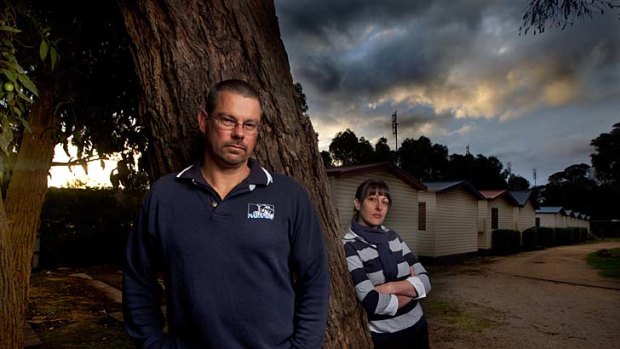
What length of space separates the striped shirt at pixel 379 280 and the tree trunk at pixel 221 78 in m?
0.17

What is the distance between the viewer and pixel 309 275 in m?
1.95

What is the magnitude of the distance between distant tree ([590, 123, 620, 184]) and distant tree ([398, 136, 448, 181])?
879 inches

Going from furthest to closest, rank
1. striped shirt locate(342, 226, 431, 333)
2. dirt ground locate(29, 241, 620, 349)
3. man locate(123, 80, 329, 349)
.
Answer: dirt ground locate(29, 241, 620, 349) → striped shirt locate(342, 226, 431, 333) → man locate(123, 80, 329, 349)

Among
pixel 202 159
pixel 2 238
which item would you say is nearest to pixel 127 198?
pixel 2 238

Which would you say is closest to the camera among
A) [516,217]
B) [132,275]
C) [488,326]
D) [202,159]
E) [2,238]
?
[132,275]

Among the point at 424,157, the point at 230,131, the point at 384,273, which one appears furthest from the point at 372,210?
the point at 424,157

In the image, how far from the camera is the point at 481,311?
32.3 ft

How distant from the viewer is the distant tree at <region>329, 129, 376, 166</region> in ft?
147

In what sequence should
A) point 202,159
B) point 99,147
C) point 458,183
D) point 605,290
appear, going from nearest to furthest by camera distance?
point 202,159, point 99,147, point 605,290, point 458,183

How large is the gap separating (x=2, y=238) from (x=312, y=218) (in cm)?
235

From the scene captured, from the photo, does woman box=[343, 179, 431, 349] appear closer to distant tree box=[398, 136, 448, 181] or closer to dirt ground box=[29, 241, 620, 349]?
dirt ground box=[29, 241, 620, 349]

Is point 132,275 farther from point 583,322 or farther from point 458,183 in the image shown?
point 458,183

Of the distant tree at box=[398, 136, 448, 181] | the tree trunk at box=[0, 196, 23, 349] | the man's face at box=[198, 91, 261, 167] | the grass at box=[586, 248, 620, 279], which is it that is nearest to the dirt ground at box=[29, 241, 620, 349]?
the grass at box=[586, 248, 620, 279]

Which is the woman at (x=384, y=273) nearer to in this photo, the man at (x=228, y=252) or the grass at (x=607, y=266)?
the man at (x=228, y=252)
